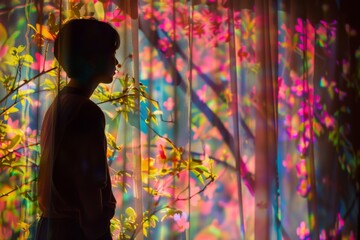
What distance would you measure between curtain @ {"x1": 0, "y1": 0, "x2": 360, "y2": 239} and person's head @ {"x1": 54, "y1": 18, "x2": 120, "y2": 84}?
0.06 metres

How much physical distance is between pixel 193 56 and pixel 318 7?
2.16 feet

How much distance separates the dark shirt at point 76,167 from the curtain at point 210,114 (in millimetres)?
93

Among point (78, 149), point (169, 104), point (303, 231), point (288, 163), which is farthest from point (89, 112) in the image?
point (303, 231)

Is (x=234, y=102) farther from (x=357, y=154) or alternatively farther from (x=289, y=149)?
(x=357, y=154)

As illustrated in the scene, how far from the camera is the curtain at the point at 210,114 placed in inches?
60.2

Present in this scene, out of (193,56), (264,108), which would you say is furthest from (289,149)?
(193,56)

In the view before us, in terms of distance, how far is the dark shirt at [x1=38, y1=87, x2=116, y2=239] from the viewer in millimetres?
1349

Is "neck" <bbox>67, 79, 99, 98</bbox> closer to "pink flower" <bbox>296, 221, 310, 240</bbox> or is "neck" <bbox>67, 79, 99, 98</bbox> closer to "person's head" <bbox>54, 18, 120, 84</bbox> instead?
"person's head" <bbox>54, 18, 120, 84</bbox>

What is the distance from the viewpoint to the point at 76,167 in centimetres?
139

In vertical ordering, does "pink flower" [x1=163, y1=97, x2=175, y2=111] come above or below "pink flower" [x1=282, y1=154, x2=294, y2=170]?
above

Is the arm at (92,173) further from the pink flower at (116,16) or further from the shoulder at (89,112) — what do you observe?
the pink flower at (116,16)

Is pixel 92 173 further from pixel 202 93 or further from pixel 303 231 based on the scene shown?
pixel 303 231

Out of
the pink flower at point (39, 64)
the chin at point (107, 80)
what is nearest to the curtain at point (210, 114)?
the pink flower at point (39, 64)

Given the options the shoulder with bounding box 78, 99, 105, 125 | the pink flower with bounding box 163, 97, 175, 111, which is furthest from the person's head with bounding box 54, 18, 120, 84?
the pink flower with bounding box 163, 97, 175, 111
